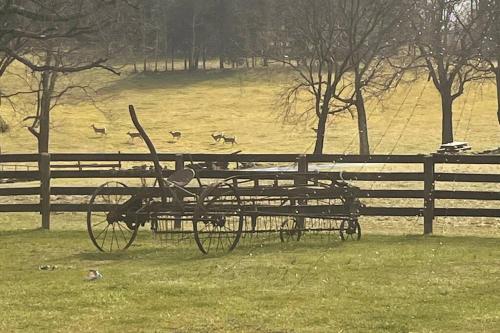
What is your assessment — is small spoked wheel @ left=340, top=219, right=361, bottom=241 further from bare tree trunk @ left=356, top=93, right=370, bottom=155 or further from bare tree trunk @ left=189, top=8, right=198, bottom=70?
bare tree trunk @ left=189, top=8, right=198, bottom=70

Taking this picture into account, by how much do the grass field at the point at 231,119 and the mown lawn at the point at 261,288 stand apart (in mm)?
31190

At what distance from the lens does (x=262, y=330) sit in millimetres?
7445

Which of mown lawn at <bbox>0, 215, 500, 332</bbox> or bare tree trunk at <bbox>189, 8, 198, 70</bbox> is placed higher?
bare tree trunk at <bbox>189, 8, 198, 70</bbox>

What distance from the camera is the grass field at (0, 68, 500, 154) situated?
54.7m

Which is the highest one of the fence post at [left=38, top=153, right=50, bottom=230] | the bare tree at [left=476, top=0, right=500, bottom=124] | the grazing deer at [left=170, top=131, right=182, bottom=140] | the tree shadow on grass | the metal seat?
the bare tree at [left=476, top=0, right=500, bottom=124]

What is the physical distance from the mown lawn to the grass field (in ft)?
102

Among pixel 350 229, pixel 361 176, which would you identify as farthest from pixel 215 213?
pixel 361 176

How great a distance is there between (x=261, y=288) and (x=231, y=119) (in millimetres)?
59177

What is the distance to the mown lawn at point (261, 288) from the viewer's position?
7.77 metres

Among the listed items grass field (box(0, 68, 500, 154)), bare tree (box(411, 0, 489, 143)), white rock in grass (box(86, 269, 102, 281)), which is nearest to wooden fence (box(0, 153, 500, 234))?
white rock in grass (box(86, 269, 102, 281))

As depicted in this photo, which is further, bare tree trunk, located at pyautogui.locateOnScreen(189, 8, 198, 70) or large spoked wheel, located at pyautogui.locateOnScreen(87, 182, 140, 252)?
bare tree trunk, located at pyautogui.locateOnScreen(189, 8, 198, 70)

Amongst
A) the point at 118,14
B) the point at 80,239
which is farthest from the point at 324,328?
the point at 118,14

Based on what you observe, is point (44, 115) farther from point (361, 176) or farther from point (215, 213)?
point (215, 213)

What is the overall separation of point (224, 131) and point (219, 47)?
3743 cm
